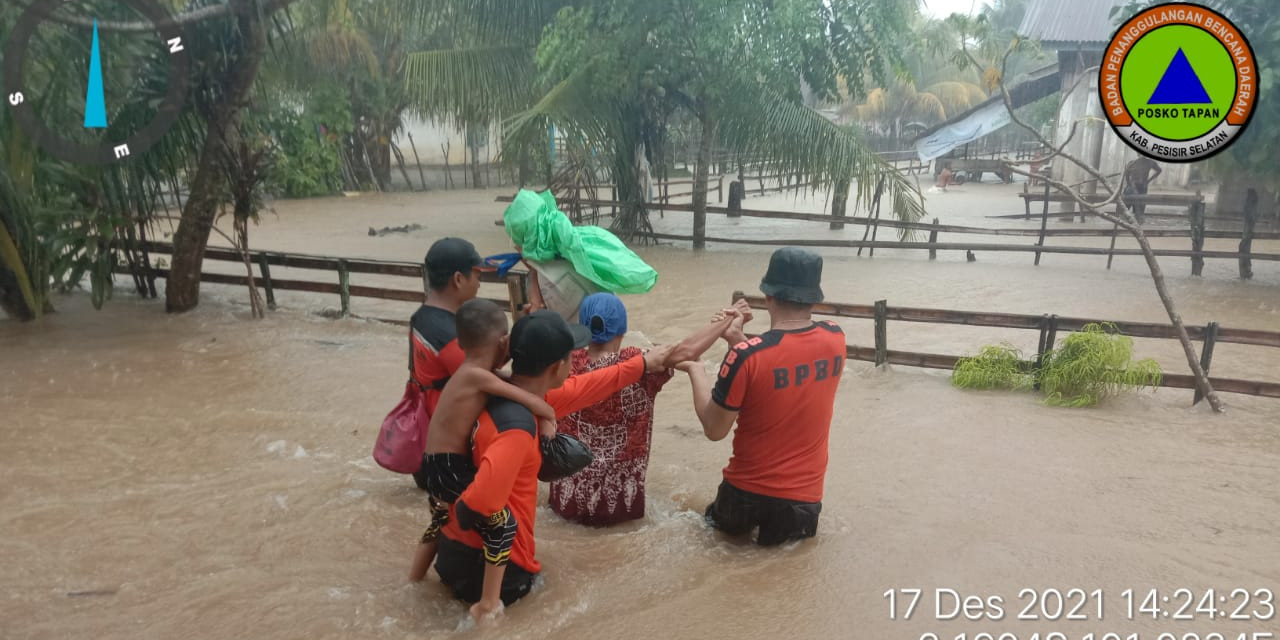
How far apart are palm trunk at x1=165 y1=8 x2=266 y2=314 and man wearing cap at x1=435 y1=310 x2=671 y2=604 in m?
5.65

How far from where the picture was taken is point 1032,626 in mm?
2875

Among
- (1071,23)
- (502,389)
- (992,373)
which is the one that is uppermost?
(1071,23)

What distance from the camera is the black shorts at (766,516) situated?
10.9 ft

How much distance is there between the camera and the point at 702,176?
13.1m

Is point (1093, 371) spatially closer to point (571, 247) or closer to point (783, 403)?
point (783, 403)

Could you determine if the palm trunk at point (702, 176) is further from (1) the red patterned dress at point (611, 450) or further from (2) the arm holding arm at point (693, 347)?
(2) the arm holding arm at point (693, 347)

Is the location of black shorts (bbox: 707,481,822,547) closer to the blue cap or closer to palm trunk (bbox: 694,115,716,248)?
the blue cap

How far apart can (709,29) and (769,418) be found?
9113 mm

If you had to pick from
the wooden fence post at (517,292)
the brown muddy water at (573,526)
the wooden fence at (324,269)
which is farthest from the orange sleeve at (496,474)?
the wooden fence at (324,269)

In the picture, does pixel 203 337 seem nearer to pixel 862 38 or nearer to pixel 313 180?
pixel 862 38

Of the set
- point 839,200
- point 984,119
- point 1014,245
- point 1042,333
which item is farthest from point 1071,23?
point 1042,333

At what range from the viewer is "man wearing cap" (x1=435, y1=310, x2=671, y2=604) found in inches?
97.8

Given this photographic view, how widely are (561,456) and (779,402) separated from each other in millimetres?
866

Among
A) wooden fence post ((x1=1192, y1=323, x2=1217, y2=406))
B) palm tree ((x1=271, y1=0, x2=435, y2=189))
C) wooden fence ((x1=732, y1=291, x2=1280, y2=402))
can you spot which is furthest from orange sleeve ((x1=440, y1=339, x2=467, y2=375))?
palm tree ((x1=271, y1=0, x2=435, y2=189))
